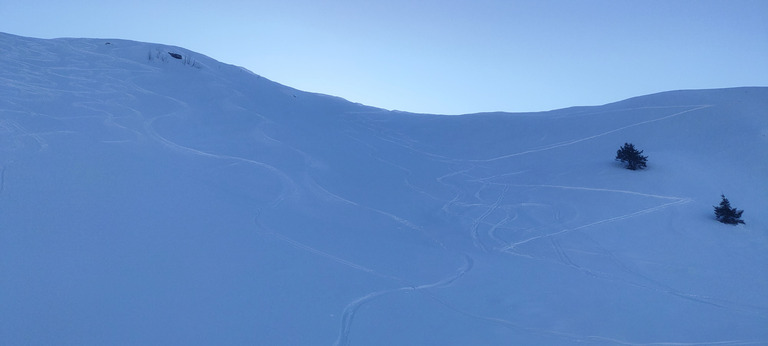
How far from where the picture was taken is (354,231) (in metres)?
5.99

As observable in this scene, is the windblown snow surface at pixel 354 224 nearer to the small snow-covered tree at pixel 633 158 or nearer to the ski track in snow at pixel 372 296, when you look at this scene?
the ski track in snow at pixel 372 296

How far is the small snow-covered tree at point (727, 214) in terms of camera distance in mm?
6691

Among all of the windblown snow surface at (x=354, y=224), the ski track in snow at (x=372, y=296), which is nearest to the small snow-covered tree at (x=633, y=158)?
the windblown snow surface at (x=354, y=224)

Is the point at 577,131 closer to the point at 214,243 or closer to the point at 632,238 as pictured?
the point at 632,238

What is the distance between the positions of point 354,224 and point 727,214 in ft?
17.2

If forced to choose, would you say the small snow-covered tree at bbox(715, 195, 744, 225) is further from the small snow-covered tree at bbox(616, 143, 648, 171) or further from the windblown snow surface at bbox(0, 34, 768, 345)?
the small snow-covered tree at bbox(616, 143, 648, 171)

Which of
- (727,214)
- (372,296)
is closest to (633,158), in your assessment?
(727,214)

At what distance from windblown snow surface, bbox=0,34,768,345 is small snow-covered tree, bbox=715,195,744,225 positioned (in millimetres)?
135

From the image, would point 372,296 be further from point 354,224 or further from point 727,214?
point 727,214

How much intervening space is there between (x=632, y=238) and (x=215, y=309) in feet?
17.7

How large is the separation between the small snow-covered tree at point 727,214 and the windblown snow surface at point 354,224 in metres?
0.13

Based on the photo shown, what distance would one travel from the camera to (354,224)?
20.6ft

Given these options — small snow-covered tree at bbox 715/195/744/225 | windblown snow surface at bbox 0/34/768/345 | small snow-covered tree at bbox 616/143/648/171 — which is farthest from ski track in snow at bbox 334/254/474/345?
small snow-covered tree at bbox 616/143/648/171

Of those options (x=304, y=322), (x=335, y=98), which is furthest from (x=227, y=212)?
(x=335, y=98)
